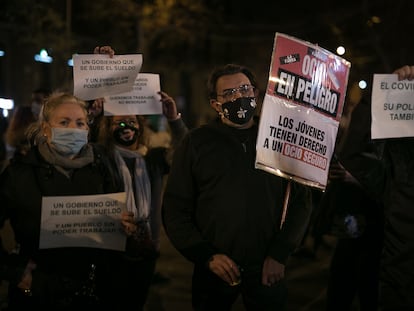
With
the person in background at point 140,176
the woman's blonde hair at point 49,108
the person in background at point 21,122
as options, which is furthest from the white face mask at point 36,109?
the woman's blonde hair at point 49,108

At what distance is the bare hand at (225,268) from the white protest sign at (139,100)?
177 cm

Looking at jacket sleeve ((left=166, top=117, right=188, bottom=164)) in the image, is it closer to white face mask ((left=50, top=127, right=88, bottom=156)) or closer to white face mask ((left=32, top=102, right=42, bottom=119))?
white face mask ((left=50, top=127, right=88, bottom=156))

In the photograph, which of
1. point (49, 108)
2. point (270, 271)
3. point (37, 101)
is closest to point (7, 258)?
point (49, 108)

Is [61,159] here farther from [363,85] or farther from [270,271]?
[363,85]

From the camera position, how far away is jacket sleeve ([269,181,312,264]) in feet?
10.4

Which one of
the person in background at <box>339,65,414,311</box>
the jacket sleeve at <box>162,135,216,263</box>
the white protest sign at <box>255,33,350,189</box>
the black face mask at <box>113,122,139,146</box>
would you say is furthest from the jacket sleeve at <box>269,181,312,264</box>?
the black face mask at <box>113,122,139,146</box>

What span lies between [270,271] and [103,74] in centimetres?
187

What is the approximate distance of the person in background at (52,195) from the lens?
2.93 meters

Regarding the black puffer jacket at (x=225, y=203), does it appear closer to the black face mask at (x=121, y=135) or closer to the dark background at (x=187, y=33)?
the black face mask at (x=121, y=135)

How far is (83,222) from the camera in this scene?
126 inches

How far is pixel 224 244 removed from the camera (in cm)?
316

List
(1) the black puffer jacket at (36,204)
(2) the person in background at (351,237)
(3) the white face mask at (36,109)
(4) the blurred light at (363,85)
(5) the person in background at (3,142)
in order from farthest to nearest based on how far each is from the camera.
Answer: (3) the white face mask at (36,109) < (5) the person in background at (3,142) < (2) the person in background at (351,237) < (4) the blurred light at (363,85) < (1) the black puffer jacket at (36,204)

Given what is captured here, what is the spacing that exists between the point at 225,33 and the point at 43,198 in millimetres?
27780

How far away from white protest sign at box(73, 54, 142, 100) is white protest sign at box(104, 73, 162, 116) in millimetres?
246
